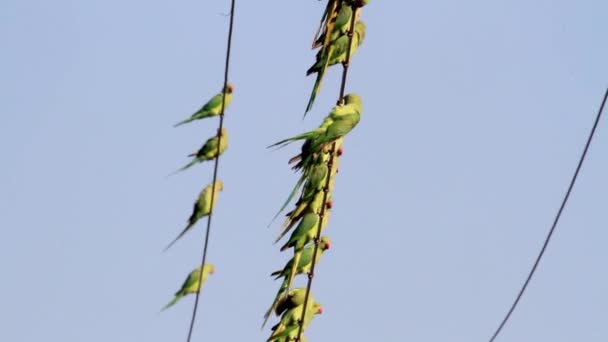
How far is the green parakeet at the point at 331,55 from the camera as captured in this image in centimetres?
1038

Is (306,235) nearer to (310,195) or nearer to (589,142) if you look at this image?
(310,195)

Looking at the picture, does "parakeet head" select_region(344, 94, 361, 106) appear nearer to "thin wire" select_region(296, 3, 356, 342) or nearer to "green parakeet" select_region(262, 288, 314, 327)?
"thin wire" select_region(296, 3, 356, 342)

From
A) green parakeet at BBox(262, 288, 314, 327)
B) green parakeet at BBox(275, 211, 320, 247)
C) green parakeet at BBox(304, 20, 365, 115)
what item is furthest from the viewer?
green parakeet at BBox(262, 288, 314, 327)

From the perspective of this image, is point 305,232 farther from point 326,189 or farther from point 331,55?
point 331,55

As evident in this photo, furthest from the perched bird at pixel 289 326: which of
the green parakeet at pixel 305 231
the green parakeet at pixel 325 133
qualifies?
the green parakeet at pixel 325 133

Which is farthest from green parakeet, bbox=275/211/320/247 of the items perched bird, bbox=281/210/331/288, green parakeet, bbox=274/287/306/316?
green parakeet, bbox=274/287/306/316

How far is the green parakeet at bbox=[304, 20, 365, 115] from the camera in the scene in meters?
10.4

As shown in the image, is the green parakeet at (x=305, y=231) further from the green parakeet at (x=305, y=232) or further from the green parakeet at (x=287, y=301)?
the green parakeet at (x=287, y=301)

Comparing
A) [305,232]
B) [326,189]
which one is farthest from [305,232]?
[326,189]

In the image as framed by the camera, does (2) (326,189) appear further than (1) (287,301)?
No

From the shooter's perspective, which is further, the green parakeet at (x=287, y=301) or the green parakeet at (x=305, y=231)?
the green parakeet at (x=287, y=301)

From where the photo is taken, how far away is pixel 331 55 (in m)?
10.4

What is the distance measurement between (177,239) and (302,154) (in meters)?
1.29

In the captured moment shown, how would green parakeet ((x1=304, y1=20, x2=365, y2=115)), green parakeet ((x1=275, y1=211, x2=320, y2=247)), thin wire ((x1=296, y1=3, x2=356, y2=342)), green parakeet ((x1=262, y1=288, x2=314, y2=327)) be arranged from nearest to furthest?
thin wire ((x1=296, y1=3, x2=356, y2=342)) → green parakeet ((x1=304, y1=20, x2=365, y2=115)) → green parakeet ((x1=275, y1=211, x2=320, y2=247)) → green parakeet ((x1=262, y1=288, x2=314, y2=327))
